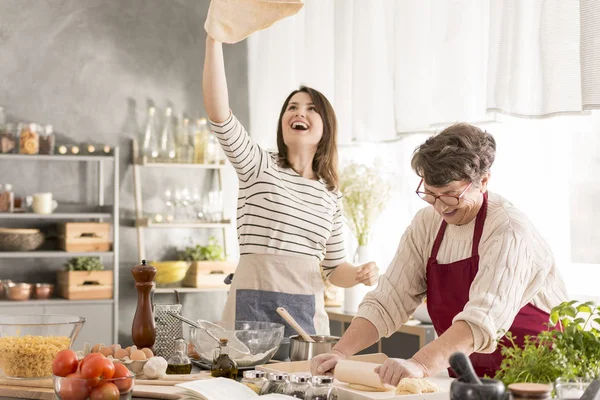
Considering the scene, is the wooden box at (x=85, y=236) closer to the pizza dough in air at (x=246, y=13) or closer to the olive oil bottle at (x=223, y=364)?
the pizza dough in air at (x=246, y=13)

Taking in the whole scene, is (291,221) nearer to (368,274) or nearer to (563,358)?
(368,274)

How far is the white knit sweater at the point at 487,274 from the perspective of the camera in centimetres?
190

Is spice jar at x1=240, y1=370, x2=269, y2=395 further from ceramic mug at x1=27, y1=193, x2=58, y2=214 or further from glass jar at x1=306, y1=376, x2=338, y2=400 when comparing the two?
ceramic mug at x1=27, y1=193, x2=58, y2=214

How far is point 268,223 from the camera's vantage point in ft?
8.99

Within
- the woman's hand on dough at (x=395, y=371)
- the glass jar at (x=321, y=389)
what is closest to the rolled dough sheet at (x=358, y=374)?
the woman's hand on dough at (x=395, y=371)

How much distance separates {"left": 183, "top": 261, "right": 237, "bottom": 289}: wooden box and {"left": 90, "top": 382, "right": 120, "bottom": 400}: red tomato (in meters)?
3.35

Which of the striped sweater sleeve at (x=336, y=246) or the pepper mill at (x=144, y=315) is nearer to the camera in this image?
the pepper mill at (x=144, y=315)

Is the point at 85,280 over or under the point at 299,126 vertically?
under

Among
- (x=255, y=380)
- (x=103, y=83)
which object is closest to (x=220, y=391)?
(x=255, y=380)

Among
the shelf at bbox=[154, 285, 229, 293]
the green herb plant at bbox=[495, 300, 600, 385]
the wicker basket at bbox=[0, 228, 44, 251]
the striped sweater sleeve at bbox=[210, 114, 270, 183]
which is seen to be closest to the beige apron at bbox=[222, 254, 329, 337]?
the striped sweater sleeve at bbox=[210, 114, 270, 183]

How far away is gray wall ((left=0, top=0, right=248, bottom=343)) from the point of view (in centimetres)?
499

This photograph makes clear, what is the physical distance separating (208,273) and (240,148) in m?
2.48

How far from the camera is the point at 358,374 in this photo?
1.76 meters

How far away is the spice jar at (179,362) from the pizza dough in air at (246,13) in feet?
2.96
